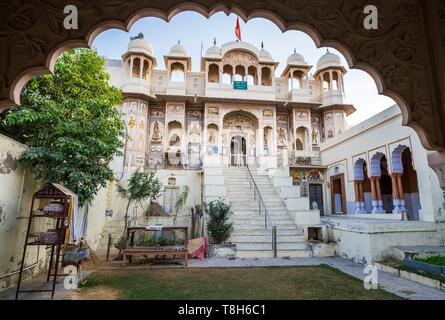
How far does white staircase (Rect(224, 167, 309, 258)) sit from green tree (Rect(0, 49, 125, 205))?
497cm

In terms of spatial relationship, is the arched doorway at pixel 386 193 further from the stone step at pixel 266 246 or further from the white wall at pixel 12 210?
the white wall at pixel 12 210

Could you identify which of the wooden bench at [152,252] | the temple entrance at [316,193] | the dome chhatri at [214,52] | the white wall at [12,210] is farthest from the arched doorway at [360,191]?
the white wall at [12,210]

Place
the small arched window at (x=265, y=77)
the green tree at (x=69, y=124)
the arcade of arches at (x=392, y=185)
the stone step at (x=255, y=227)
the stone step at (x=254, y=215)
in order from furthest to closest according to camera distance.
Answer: the small arched window at (x=265, y=77) → the arcade of arches at (x=392, y=185) → the stone step at (x=254, y=215) → the stone step at (x=255, y=227) → the green tree at (x=69, y=124)

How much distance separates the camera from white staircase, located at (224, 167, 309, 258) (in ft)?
29.2

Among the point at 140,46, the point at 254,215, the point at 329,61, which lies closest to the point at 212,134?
the point at 140,46

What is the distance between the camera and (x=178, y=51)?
19688 mm

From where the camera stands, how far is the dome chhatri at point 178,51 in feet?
64.1

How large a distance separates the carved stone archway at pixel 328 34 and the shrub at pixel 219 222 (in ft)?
24.6

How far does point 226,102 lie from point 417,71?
16.9 meters

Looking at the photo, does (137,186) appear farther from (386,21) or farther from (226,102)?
(226,102)

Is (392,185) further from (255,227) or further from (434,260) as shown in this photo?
(255,227)

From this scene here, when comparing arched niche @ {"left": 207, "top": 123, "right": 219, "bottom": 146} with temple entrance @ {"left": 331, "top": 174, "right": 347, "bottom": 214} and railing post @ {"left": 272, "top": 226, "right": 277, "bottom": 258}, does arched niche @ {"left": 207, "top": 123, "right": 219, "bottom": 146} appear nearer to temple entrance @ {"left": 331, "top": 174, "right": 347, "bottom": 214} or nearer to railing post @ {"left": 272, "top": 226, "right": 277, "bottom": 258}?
temple entrance @ {"left": 331, "top": 174, "right": 347, "bottom": 214}

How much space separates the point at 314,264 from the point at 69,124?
750cm

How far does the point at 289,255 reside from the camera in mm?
8812
